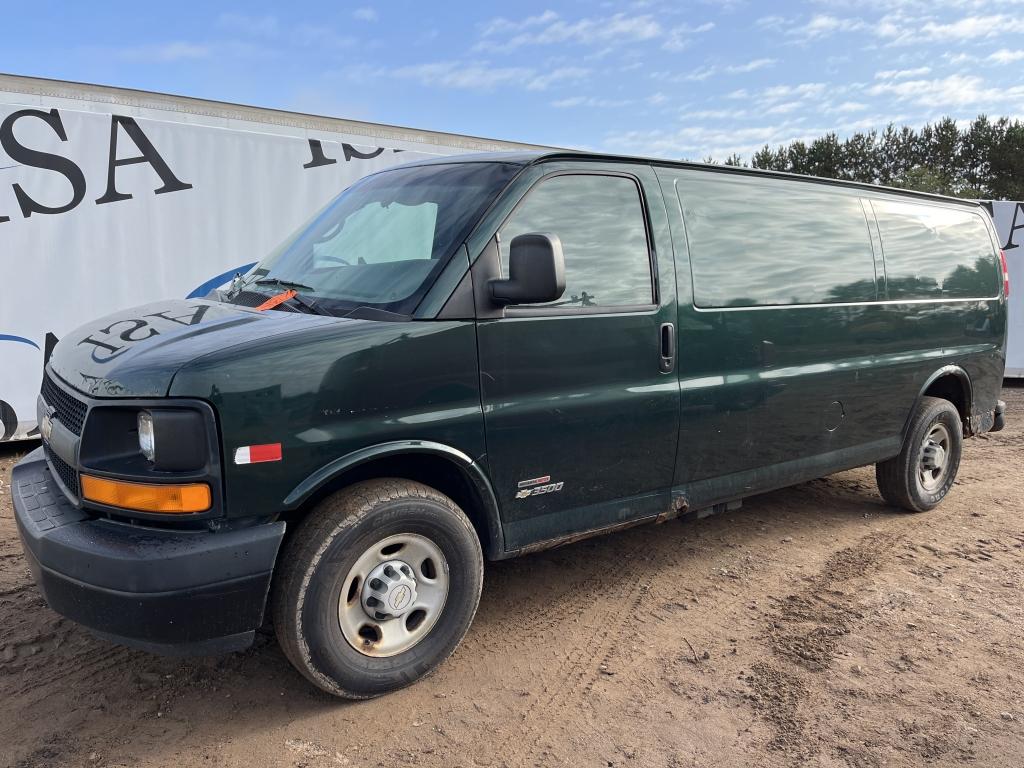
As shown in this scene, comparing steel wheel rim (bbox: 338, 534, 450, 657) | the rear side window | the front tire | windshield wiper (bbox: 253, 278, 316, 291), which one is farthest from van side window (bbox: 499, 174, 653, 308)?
the rear side window

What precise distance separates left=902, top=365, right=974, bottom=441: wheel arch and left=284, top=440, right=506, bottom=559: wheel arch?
3.30m

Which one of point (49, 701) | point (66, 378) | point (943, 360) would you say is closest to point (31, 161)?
point (66, 378)

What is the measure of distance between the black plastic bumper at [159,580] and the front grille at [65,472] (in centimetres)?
13

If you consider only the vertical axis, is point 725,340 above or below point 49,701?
above

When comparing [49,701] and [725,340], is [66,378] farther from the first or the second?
[725,340]

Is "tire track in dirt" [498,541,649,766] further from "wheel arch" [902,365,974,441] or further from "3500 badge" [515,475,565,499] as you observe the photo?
"wheel arch" [902,365,974,441]

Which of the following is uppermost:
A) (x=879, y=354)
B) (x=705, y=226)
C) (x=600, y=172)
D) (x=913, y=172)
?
(x=913, y=172)

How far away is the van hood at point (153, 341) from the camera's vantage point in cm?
264

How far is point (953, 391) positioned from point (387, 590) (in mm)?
4606

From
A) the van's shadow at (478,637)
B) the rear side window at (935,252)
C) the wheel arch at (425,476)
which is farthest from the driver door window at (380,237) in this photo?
the rear side window at (935,252)

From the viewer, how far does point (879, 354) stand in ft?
15.7

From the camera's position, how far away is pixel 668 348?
3.71 m

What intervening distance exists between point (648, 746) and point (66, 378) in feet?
8.52

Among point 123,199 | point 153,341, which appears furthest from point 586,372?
point 123,199
